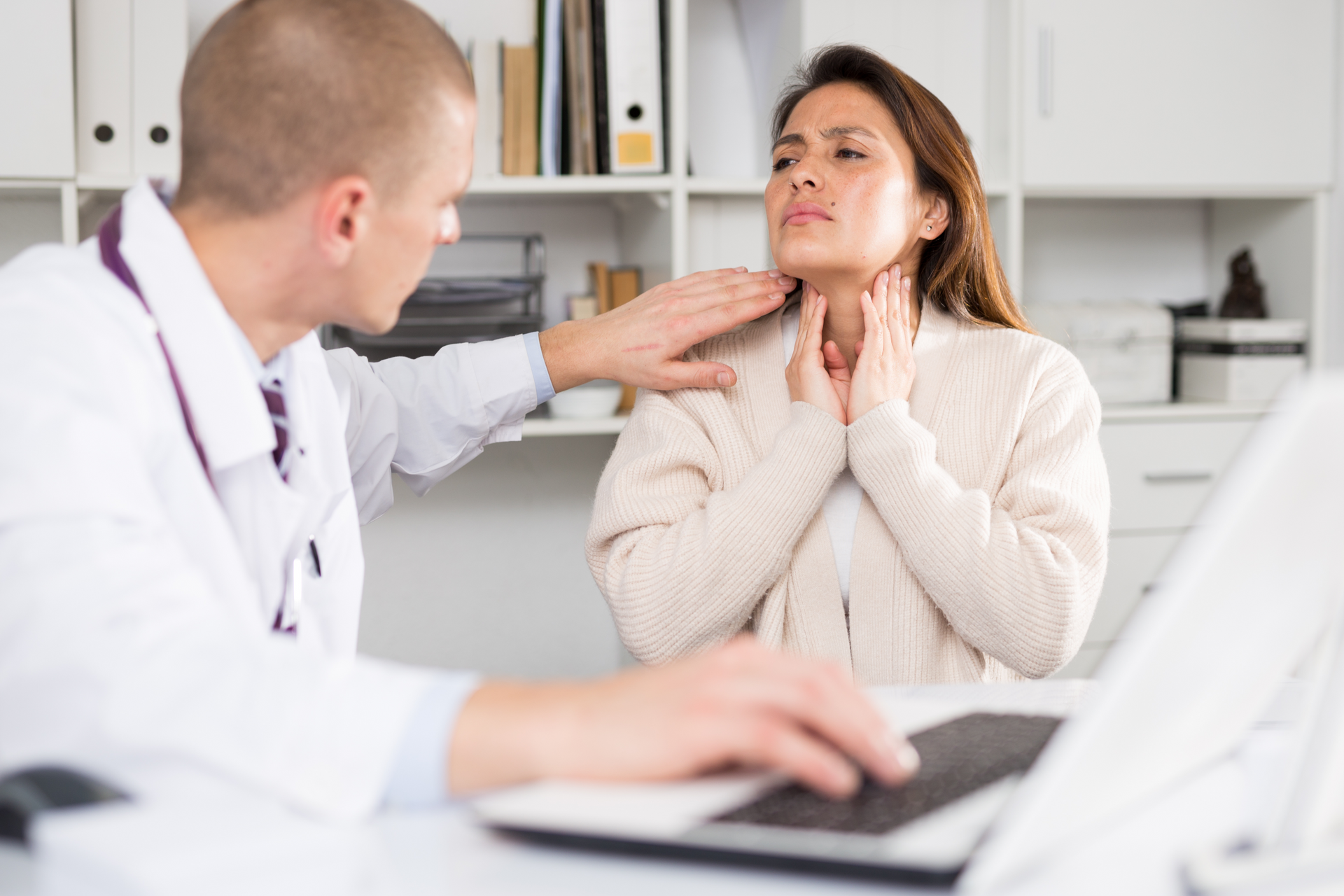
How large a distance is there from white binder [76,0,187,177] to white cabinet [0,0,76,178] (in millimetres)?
49

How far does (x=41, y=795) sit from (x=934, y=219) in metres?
1.29

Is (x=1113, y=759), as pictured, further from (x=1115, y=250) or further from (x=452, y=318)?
(x=1115, y=250)

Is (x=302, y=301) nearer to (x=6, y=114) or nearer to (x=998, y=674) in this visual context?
(x=998, y=674)

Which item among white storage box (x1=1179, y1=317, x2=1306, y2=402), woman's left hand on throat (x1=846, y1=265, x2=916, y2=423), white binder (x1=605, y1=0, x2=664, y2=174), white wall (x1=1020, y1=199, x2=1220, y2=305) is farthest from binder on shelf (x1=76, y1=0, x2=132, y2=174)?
white storage box (x1=1179, y1=317, x2=1306, y2=402)

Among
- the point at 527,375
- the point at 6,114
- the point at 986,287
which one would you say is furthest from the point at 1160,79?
the point at 6,114

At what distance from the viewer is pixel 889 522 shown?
131 centimetres

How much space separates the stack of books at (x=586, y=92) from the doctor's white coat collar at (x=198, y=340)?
4.33 feet

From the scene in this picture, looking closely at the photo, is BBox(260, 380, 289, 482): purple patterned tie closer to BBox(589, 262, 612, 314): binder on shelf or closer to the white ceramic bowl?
the white ceramic bowl

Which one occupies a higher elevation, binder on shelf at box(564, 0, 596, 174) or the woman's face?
binder on shelf at box(564, 0, 596, 174)

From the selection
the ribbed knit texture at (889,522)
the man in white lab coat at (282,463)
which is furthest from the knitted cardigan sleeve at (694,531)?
the man in white lab coat at (282,463)

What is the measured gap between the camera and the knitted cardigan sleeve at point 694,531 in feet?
4.21

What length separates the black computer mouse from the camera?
1.80 feet

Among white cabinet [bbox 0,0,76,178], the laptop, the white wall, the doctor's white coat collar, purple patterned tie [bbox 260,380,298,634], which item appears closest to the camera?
the laptop

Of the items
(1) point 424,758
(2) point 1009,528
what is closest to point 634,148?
(2) point 1009,528
